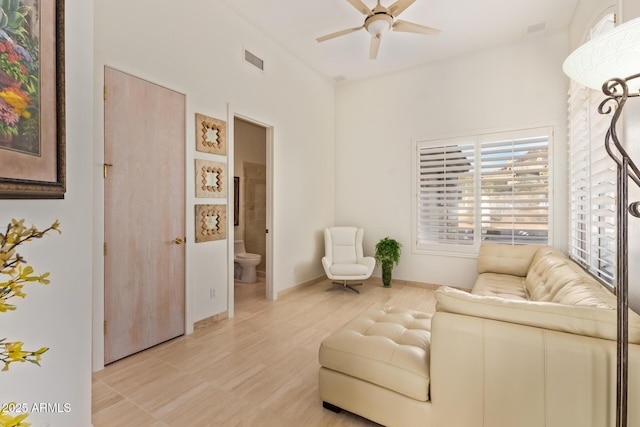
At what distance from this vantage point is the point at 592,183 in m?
2.66

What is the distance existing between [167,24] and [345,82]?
10.7 feet

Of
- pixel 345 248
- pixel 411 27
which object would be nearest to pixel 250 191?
pixel 345 248

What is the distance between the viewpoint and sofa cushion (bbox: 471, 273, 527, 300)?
287 centimetres

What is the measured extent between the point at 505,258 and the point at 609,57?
10.0ft

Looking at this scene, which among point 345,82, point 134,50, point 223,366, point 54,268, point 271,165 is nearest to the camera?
point 54,268

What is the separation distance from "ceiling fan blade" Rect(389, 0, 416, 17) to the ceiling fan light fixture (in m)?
0.06

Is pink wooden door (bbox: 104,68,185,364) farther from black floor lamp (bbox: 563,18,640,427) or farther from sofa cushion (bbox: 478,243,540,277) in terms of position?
sofa cushion (bbox: 478,243,540,277)

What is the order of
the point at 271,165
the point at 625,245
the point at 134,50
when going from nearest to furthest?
the point at 625,245 → the point at 134,50 → the point at 271,165

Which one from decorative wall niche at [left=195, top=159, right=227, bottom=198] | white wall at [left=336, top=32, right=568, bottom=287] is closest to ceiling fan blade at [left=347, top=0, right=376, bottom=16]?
decorative wall niche at [left=195, top=159, right=227, bottom=198]

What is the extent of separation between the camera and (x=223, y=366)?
7.84 feet

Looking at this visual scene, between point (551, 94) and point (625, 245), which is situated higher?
point (551, 94)

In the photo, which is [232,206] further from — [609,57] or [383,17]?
[609,57]

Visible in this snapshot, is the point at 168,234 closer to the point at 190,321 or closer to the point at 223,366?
the point at 190,321

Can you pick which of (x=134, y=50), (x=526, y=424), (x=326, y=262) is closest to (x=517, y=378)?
(x=526, y=424)
